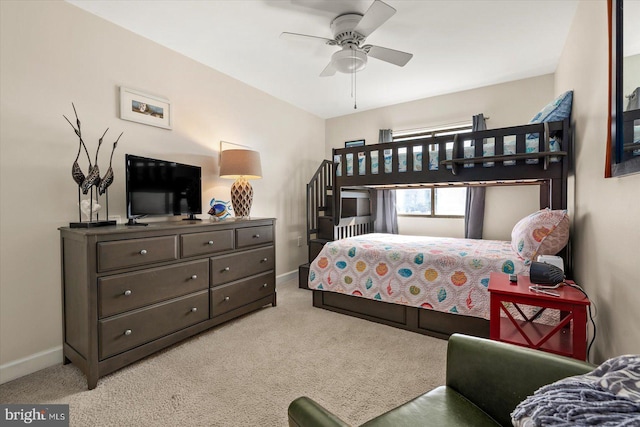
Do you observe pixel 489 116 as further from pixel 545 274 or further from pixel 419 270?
pixel 545 274

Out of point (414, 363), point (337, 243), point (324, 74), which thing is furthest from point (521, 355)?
point (324, 74)

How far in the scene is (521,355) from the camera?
965mm

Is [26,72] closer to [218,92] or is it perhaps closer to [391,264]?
[218,92]

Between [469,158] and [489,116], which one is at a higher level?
[489,116]

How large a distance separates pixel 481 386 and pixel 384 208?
3.56 meters

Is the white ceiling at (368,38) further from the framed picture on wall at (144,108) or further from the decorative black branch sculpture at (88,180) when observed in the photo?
the decorative black branch sculpture at (88,180)

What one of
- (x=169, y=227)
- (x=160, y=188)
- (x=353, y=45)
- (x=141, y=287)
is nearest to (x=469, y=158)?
(x=353, y=45)

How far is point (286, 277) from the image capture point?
4191mm

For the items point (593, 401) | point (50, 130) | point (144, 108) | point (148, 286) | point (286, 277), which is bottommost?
point (286, 277)

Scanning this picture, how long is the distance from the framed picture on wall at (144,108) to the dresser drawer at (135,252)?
117 cm

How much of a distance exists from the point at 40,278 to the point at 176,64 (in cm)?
214

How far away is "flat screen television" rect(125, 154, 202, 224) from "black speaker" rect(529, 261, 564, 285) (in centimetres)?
267

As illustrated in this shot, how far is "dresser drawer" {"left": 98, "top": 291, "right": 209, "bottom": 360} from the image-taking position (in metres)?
→ 1.84

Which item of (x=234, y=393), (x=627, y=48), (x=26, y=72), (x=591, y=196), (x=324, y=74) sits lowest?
(x=234, y=393)
